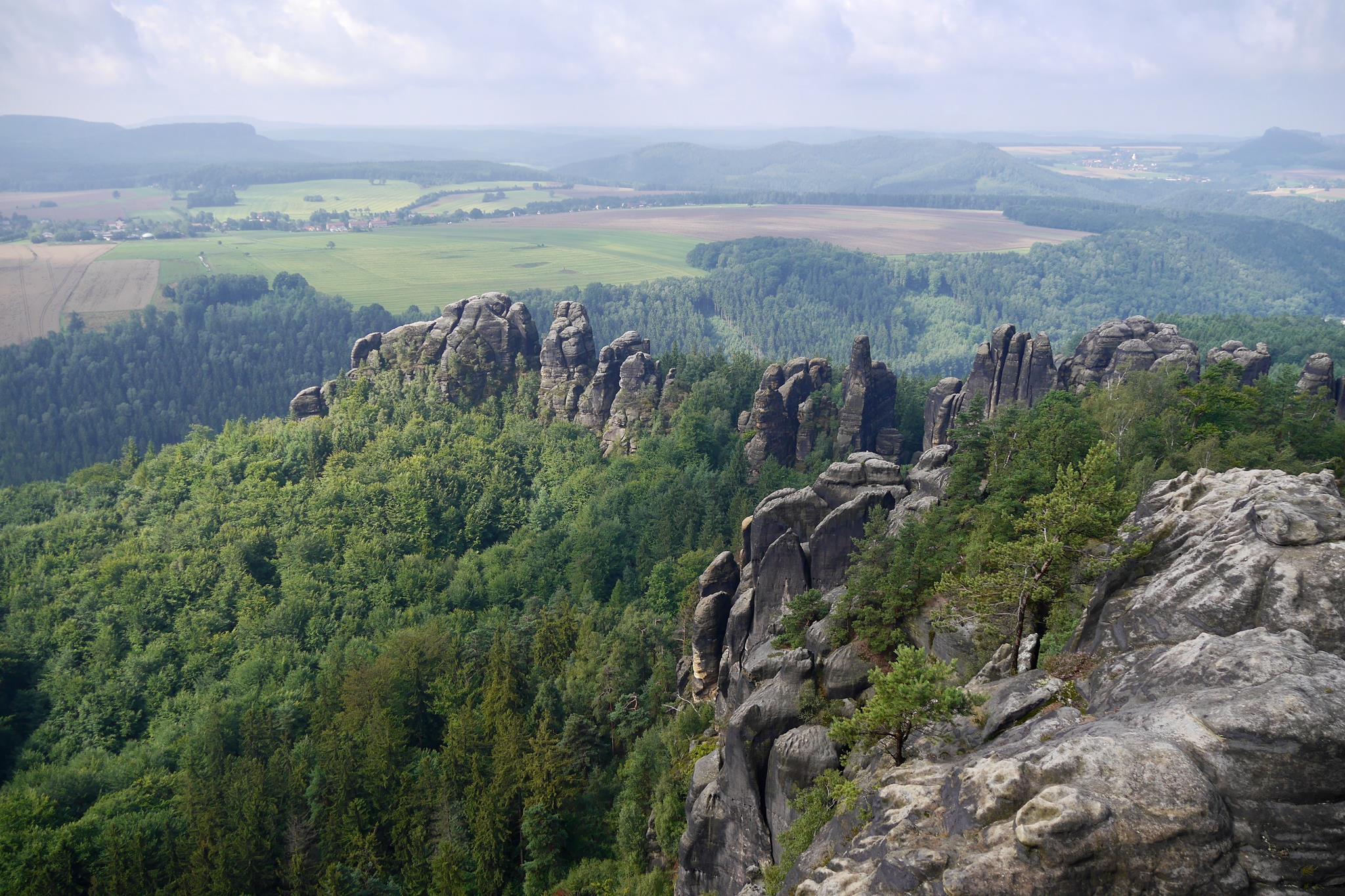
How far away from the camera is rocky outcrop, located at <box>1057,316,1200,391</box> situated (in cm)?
6481

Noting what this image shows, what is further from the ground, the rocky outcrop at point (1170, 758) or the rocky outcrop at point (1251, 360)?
the rocky outcrop at point (1170, 758)

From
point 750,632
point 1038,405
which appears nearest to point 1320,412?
point 1038,405

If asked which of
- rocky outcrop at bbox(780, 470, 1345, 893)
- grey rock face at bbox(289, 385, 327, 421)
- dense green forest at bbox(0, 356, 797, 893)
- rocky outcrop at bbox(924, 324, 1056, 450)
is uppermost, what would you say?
Answer: rocky outcrop at bbox(780, 470, 1345, 893)

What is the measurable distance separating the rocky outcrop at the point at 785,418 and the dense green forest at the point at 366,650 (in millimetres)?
1902

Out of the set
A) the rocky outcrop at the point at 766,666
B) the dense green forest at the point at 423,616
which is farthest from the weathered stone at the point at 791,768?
the dense green forest at the point at 423,616

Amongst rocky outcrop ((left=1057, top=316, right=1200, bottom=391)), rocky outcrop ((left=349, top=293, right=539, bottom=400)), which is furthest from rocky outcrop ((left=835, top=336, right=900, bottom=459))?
rocky outcrop ((left=349, top=293, right=539, bottom=400))

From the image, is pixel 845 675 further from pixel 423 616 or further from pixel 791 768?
pixel 423 616

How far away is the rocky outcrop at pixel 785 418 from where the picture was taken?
70000mm

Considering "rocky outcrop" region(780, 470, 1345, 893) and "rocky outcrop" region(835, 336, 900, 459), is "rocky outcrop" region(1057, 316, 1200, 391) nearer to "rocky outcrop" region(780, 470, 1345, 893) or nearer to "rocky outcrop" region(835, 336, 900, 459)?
"rocky outcrop" region(835, 336, 900, 459)

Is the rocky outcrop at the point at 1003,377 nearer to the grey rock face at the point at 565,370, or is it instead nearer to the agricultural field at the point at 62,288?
the grey rock face at the point at 565,370

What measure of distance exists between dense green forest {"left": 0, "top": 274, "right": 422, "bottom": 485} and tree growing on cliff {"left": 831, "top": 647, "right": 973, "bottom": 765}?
11172cm

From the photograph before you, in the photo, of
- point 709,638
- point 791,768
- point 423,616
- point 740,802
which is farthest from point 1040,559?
point 423,616

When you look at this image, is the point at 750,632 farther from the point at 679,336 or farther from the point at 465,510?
the point at 679,336

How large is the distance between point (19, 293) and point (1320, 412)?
622ft
